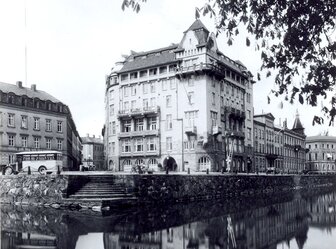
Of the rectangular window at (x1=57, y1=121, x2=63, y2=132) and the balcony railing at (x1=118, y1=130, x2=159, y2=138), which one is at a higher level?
the rectangular window at (x1=57, y1=121, x2=63, y2=132)

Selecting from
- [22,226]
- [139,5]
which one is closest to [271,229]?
[22,226]

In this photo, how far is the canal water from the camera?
53.9 ft

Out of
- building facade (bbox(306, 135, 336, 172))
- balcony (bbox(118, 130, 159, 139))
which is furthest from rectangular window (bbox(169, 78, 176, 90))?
building facade (bbox(306, 135, 336, 172))

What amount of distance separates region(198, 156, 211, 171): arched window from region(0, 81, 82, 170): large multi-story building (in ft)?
73.6

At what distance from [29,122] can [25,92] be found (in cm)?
528

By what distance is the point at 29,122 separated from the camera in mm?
61906

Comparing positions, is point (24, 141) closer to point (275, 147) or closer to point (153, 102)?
point (153, 102)

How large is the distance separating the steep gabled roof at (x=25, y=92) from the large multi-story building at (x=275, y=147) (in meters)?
38.8

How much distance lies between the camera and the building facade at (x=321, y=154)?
13675 cm

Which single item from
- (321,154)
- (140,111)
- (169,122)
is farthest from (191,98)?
(321,154)

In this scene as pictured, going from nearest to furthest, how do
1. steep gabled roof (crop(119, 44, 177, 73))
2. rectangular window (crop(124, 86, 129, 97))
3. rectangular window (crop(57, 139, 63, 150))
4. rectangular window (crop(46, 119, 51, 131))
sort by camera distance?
steep gabled roof (crop(119, 44, 177, 73)), rectangular window (crop(46, 119, 51, 131)), rectangular window (crop(124, 86, 129, 97)), rectangular window (crop(57, 139, 63, 150))

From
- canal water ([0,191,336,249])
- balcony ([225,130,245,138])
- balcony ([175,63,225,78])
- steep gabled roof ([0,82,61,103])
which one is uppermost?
balcony ([175,63,225,78])

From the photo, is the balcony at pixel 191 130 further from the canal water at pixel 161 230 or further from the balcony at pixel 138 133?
the canal water at pixel 161 230

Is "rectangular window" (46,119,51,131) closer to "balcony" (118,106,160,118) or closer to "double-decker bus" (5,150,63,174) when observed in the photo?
"balcony" (118,106,160,118)
